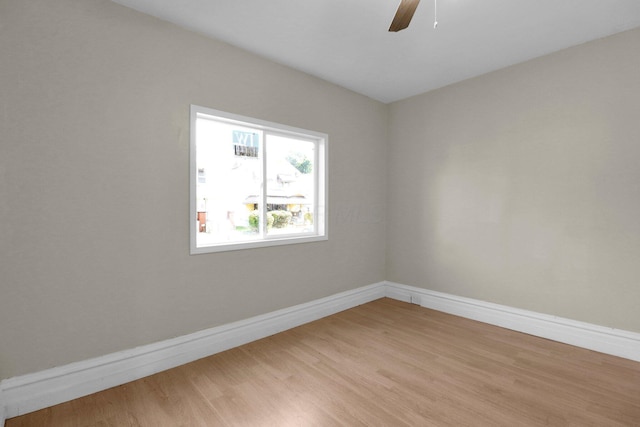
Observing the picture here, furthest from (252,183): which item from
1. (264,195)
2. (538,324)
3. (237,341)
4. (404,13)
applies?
(538,324)

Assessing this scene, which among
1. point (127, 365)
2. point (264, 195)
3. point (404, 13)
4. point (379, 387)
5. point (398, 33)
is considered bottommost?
point (379, 387)

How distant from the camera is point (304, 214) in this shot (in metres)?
3.60

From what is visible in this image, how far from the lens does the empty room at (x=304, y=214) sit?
1.91 m

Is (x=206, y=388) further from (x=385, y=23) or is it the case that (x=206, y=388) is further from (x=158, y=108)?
(x=385, y=23)

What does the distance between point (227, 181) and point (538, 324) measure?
3479mm

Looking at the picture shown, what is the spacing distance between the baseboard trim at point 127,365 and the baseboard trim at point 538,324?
1732 millimetres

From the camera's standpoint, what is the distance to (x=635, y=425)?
1.78m

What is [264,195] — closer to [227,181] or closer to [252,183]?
[252,183]

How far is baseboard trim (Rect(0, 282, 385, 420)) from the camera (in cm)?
186

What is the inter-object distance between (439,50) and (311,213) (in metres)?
2.17

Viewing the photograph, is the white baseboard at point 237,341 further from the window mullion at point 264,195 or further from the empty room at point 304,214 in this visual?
the window mullion at point 264,195

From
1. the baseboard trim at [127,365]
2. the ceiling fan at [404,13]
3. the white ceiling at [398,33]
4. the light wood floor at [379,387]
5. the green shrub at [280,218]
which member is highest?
the white ceiling at [398,33]

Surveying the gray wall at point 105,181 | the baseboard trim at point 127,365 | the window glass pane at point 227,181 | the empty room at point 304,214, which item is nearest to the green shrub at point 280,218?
the empty room at point 304,214

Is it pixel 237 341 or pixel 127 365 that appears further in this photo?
pixel 237 341
